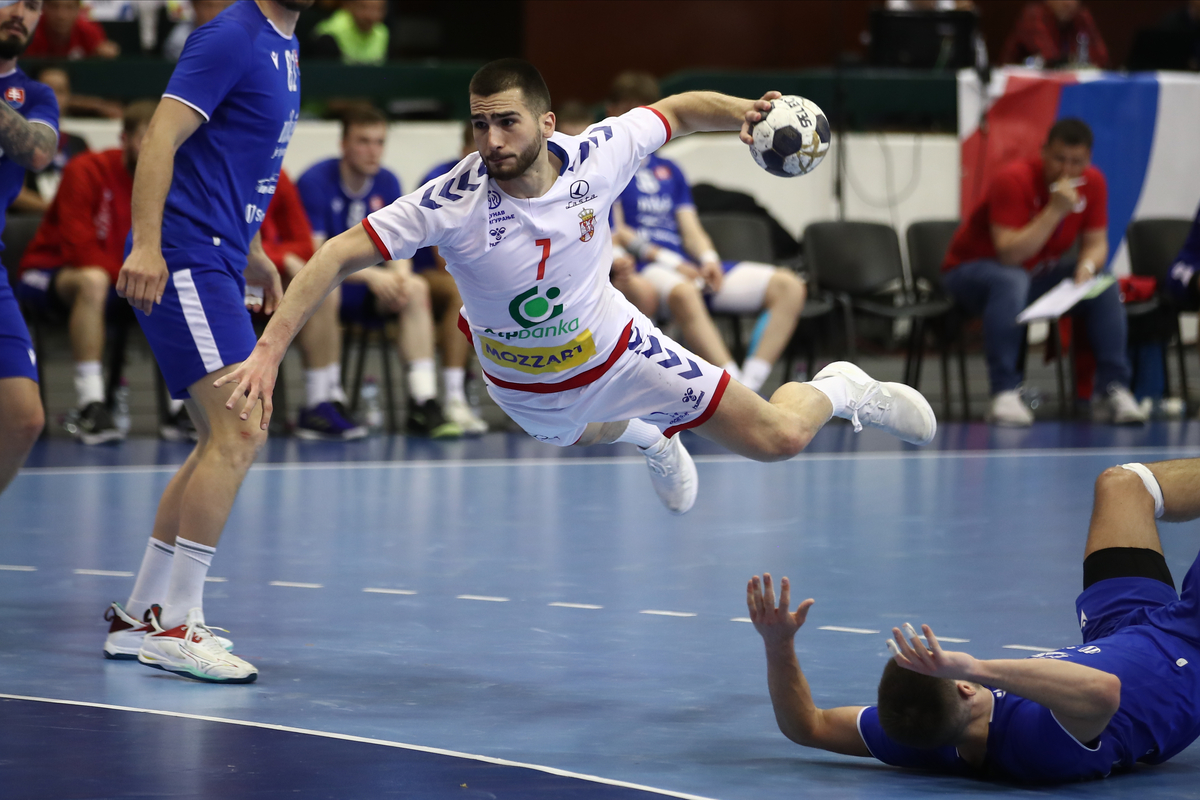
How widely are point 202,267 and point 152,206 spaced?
259mm

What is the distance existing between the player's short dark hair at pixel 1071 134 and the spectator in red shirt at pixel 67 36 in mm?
7084

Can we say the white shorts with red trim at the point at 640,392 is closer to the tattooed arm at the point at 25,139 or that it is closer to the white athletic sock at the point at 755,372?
the tattooed arm at the point at 25,139

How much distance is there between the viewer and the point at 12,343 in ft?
15.6

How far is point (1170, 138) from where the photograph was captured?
12.4 m

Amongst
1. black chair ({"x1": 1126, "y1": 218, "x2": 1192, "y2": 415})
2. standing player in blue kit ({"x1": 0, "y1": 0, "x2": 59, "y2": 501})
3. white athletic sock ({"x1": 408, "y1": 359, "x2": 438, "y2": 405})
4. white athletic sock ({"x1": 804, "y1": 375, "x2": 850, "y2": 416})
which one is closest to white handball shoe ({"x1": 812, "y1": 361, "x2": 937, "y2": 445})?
white athletic sock ({"x1": 804, "y1": 375, "x2": 850, "y2": 416})

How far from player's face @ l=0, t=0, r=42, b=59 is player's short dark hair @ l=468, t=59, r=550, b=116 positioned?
161cm

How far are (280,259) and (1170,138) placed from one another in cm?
742

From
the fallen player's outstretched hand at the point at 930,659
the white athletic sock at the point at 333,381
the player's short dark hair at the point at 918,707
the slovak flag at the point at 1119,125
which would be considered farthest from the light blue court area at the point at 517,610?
the slovak flag at the point at 1119,125

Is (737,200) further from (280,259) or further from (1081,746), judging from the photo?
(1081,746)

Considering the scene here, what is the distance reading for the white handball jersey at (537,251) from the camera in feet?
13.6

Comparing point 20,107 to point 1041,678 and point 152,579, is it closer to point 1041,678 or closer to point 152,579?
point 152,579

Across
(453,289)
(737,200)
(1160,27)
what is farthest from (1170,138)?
(453,289)

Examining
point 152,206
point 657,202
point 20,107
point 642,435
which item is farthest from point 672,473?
point 657,202

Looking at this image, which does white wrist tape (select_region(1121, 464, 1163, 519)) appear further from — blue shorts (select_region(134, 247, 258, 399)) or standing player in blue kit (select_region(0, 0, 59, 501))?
standing player in blue kit (select_region(0, 0, 59, 501))
